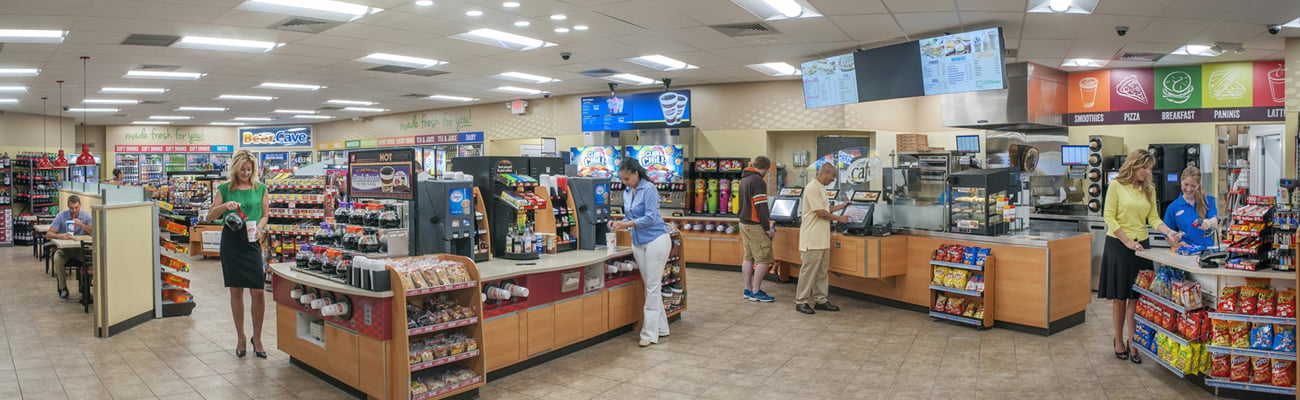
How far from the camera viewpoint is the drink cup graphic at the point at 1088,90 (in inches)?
388

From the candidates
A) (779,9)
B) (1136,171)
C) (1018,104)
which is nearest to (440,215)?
(779,9)

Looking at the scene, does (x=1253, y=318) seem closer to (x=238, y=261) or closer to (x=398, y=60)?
(x=238, y=261)

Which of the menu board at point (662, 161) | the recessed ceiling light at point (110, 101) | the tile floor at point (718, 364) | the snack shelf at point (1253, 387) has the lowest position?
the tile floor at point (718, 364)

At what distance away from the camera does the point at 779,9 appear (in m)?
6.57

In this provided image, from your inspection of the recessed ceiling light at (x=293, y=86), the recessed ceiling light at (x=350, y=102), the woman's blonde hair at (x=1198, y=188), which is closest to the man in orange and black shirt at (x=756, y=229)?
the woman's blonde hair at (x=1198, y=188)

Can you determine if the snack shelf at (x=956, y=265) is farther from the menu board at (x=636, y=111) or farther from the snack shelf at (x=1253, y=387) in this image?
the menu board at (x=636, y=111)

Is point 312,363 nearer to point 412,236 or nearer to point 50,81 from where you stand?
point 412,236

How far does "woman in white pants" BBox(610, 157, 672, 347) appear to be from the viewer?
5824mm

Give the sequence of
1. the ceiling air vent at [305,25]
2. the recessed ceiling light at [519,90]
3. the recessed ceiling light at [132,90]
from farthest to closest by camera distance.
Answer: the recessed ceiling light at [519,90] → the recessed ceiling light at [132,90] → the ceiling air vent at [305,25]

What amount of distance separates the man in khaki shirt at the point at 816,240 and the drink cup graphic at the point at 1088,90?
4900 millimetres

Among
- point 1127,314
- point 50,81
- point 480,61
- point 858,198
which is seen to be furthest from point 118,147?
point 1127,314

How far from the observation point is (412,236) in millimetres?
4977

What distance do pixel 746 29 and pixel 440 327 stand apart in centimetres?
454

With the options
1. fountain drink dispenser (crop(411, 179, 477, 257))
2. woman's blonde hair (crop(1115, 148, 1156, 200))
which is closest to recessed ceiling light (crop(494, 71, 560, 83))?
fountain drink dispenser (crop(411, 179, 477, 257))
